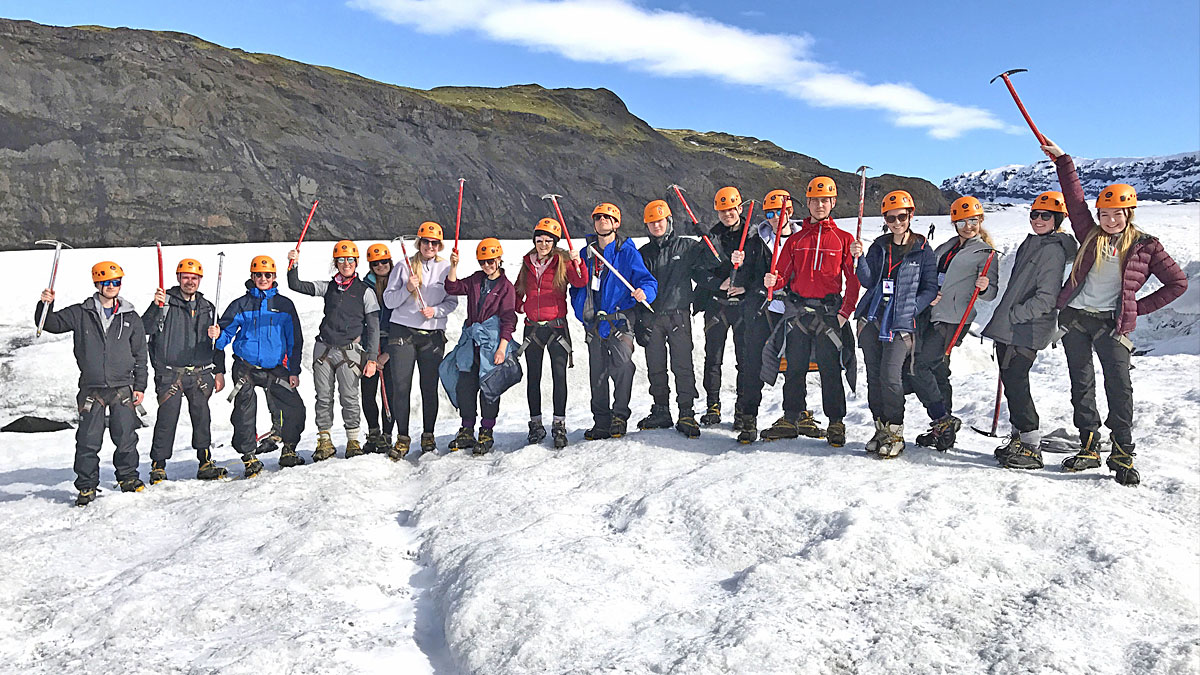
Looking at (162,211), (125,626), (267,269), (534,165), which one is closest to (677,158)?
(534,165)

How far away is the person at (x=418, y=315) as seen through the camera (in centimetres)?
727

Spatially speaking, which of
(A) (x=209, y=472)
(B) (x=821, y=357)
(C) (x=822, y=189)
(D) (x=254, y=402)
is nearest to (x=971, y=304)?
(B) (x=821, y=357)

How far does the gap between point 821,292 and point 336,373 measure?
467cm

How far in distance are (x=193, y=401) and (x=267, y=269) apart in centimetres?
149

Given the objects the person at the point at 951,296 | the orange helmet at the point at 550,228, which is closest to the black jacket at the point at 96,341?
the orange helmet at the point at 550,228

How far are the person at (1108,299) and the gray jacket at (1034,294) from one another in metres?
0.10

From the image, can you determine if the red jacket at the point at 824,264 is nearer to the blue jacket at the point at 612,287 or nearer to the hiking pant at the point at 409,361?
the blue jacket at the point at 612,287

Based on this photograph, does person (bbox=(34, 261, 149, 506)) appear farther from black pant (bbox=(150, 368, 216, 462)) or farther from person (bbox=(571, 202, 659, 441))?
person (bbox=(571, 202, 659, 441))

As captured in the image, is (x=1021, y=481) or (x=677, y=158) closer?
(x=1021, y=481)

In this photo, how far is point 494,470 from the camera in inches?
267

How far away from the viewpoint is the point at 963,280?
5758mm

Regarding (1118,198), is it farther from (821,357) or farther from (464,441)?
(464,441)

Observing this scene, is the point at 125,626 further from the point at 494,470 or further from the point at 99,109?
the point at 99,109

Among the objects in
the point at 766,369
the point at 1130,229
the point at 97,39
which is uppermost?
the point at 97,39
